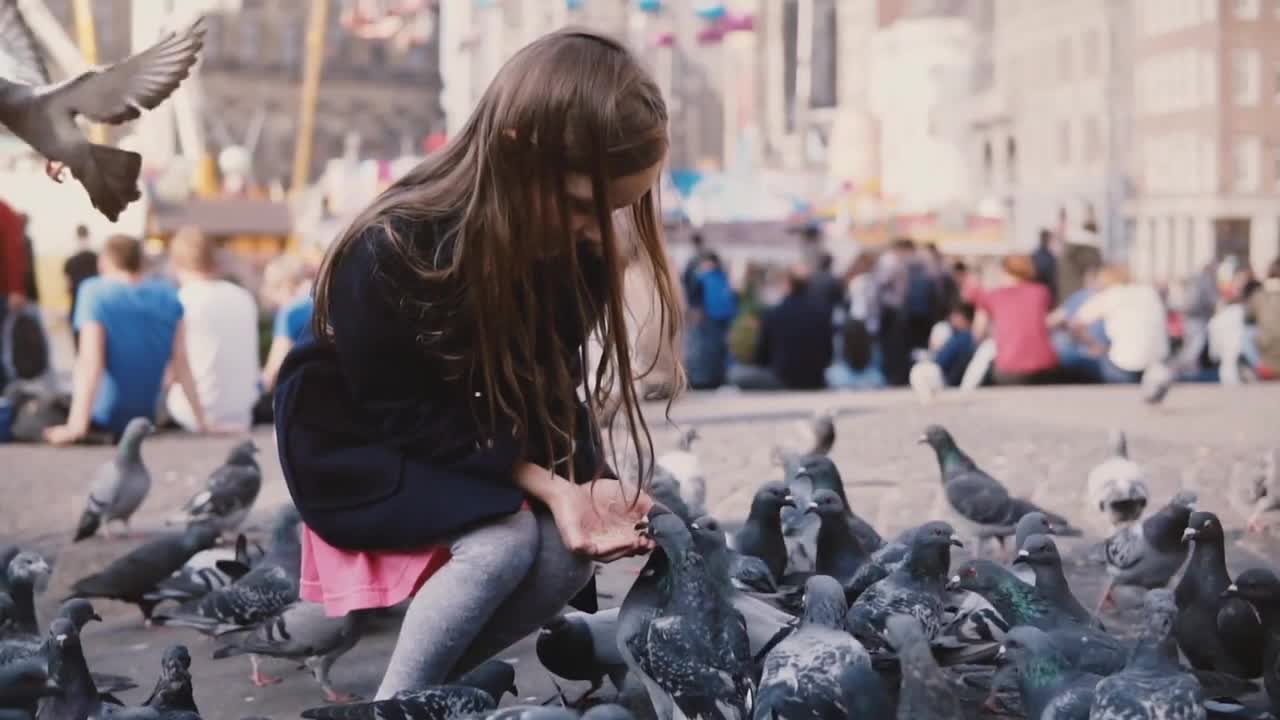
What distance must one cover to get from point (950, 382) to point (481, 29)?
4360 cm

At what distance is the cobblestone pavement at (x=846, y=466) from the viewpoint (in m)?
5.14

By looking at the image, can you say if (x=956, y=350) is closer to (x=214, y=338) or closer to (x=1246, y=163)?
(x=214, y=338)

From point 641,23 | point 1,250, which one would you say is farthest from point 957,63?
point 1,250

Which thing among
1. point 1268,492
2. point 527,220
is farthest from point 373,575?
point 1268,492

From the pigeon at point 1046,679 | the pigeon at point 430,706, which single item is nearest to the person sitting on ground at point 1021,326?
the pigeon at point 1046,679

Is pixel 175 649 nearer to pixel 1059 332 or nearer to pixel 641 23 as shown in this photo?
pixel 1059 332

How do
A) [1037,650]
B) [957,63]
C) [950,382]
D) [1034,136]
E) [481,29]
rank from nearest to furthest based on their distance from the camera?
[1037,650] → [950,382] → [1034,136] → [481,29] → [957,63]

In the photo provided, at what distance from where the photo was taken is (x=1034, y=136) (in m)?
48.4

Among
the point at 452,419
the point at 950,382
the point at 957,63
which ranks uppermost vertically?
the point at 957,63

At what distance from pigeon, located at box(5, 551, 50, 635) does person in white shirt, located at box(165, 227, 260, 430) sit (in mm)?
5428

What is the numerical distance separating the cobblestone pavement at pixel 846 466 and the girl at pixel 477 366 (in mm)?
924

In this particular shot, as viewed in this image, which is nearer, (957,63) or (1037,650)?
(1037,650)

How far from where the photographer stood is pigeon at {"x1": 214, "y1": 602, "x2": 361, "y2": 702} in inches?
179

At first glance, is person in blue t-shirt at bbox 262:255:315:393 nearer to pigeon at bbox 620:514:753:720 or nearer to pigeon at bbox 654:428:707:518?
pigeon at bbox 654:428:707:518
